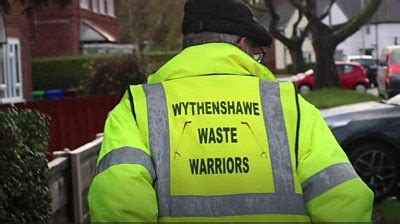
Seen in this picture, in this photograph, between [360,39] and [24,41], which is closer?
[24,41]

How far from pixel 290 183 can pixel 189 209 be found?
31cm

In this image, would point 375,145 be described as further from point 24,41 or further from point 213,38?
point 24,41

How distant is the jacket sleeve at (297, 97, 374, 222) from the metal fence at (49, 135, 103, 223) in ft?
14.6

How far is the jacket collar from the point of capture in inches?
104

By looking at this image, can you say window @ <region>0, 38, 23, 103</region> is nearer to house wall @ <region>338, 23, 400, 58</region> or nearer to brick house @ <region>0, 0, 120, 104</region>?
brick house @ <region>0, 0, 120, 104</region>

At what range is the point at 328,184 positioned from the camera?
7.91ft

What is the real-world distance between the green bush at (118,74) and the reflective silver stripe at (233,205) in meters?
14.9

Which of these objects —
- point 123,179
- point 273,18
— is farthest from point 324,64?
point 123,179

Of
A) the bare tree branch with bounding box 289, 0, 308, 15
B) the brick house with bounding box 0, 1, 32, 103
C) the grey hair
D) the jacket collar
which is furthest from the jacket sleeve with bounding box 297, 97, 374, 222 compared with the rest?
the bare tree branch with bounding box 289, 0, 308, 15

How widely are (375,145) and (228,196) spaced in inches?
293

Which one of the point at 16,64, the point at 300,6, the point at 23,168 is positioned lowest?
the point at 23,168

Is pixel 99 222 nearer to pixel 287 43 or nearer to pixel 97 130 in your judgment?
pixel 97 130

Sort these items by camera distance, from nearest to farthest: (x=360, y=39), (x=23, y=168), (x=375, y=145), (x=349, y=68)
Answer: (x=23, y=168), (x=375, y=145), (x=349, y=68), (x=360, y=39)

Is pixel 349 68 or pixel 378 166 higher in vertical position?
pixel 349 68
